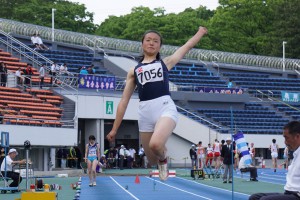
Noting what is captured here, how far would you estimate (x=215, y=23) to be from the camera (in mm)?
96938

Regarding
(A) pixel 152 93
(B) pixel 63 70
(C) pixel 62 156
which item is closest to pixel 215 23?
(B) pixel 63 70

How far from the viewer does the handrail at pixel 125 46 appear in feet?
188

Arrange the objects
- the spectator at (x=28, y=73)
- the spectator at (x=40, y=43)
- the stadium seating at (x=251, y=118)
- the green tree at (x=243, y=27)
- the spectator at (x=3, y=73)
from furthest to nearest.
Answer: the green tree at (x=243, y=27)
the stadium seating at (x=251, y=118)
the spectator at (x=40, y=43)
the spectator at (x=28, y=73)
the spectator at (x=3, y=73)

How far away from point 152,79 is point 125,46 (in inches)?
2055

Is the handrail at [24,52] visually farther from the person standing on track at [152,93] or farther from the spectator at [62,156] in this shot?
the person standing on track at [152,93]

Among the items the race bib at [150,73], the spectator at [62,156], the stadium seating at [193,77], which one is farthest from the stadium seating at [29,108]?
the race bib at [150,73]

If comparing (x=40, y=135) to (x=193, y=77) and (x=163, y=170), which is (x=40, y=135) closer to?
(x=193, y=77)

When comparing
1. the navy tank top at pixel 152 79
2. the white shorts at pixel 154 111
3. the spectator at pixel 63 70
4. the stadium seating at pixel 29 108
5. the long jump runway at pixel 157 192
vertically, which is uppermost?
the spectator at pixel 63 70

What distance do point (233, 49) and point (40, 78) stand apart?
160 feet

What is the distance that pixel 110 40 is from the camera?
62594 millimetres

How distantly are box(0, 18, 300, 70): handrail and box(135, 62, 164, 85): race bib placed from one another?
153 feet

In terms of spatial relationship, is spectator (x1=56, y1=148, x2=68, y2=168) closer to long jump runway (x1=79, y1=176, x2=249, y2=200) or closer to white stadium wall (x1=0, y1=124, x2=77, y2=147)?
white stadium wall (x1=0, y1=124, x2=77, y2=147)

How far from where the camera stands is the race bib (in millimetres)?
10836

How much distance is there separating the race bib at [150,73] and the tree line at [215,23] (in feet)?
259
